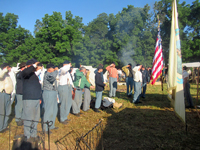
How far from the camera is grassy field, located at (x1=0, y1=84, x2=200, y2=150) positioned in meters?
3.99

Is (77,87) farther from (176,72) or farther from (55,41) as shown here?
(55,41)

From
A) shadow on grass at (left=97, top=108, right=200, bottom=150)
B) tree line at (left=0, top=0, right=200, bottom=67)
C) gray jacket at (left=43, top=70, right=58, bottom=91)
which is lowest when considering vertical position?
shadow on grass at (left=97, top=108, right=200, bottom=150)

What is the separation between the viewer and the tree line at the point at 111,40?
27.4 metres

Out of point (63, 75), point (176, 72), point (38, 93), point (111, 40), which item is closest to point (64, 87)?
Result: point (63, 75)

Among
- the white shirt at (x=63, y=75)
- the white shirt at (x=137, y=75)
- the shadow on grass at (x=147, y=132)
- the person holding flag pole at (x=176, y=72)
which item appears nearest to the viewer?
the person holding flag pole at (x=176, y=72)

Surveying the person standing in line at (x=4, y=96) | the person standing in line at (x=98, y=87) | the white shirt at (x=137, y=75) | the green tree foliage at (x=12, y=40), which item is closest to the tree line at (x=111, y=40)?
the green tree foliage at (x=12, y=40)

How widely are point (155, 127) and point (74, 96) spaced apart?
3.25 metres

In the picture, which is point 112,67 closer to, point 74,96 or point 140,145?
point 74,96

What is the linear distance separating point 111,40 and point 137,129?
86.7 ft

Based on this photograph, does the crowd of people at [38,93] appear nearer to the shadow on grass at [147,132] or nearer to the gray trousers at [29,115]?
the gray trousers at [29,115]

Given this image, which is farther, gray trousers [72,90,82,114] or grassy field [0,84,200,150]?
gray trousers [72,90,82,114]

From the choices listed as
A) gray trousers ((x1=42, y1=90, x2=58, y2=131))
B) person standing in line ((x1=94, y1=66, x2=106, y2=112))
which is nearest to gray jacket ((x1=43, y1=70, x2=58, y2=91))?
gray trousers ((x1=42, y1=90, x2=58, y2=131))

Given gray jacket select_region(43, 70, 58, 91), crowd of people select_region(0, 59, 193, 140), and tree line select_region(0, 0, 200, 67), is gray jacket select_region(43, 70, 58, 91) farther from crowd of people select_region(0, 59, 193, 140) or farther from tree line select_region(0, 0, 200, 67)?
tree line select_region(0, 0, 200, 67)

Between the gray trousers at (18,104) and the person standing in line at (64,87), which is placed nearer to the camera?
the person standing in line at (64,87)
